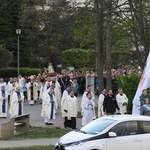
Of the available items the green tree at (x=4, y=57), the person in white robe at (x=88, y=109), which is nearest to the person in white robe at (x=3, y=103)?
the person in white robe at (x=88, y=109)

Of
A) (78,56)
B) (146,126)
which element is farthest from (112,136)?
(78,56)

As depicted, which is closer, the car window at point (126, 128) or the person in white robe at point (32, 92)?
the car window at point (126, 128)

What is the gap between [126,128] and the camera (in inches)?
534

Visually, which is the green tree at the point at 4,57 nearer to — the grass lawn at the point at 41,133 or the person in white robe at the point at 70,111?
the person in white robe at the point at 70,111

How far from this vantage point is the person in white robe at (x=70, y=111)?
868 inches

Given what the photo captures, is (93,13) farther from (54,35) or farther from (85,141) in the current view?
(54,35)

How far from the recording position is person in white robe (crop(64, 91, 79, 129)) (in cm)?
2204

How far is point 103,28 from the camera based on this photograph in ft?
95.6

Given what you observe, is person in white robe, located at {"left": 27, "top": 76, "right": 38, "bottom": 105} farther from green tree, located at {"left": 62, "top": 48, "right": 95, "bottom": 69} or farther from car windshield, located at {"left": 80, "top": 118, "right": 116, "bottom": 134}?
green tree, located at {"left": 62, "top": 48, "right": 95, "bottom": 69}

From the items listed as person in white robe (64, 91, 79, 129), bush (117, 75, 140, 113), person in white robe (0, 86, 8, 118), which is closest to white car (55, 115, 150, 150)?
person in white robe (64, 91, 79, 129)

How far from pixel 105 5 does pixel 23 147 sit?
12.4 m

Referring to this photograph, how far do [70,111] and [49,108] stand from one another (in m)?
1.19

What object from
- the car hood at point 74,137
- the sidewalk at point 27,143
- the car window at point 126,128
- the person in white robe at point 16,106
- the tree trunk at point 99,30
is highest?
the tree trunk at point 99,30

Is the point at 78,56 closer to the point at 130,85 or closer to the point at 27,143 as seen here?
the point at 130,85
